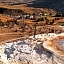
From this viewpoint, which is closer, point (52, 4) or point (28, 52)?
point (28, 52)

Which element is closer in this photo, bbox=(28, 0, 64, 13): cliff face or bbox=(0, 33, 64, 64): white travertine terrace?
bbox=(0, 33, 64, 64): white travertine terrace

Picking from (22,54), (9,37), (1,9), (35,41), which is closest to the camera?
(22,54)

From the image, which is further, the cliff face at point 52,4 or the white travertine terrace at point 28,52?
the cliff face at point 52,4

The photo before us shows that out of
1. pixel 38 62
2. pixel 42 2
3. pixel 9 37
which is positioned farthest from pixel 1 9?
pixel 38 62

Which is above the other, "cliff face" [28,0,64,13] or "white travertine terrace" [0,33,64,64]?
"white travertine terrace" [0,33,64,64]

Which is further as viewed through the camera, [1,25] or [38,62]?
[1,25]

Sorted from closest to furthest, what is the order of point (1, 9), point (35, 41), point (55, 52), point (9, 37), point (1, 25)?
point (55, 52)
point (35, 41)
point (9, 37)
point (1, 25)
point (1, 9)

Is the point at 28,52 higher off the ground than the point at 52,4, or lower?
higher

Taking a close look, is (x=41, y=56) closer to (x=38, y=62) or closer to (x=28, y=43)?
(x=38, y=62)

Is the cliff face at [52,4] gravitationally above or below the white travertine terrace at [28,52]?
below
